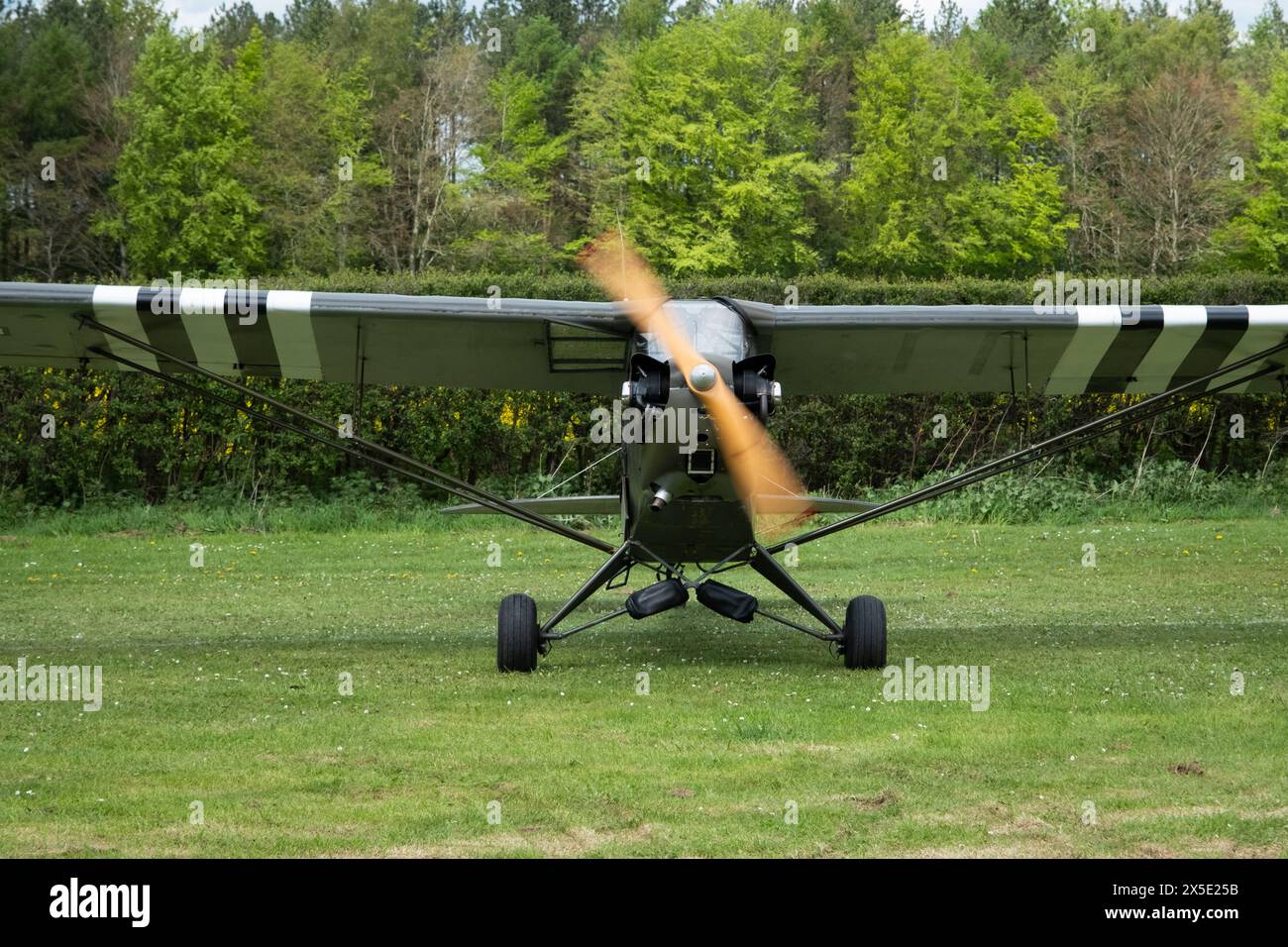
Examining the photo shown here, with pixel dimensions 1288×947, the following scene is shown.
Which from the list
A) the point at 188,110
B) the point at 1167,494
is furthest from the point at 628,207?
the point at 1167,494

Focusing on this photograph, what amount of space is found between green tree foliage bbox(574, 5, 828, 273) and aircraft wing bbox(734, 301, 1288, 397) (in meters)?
26.0

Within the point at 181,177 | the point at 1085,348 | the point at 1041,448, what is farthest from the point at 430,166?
the point at 1041,448

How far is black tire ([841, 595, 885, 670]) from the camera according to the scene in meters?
9.38

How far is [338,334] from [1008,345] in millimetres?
5071

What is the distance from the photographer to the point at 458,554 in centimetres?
1686

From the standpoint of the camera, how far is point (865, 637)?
30.8 ft

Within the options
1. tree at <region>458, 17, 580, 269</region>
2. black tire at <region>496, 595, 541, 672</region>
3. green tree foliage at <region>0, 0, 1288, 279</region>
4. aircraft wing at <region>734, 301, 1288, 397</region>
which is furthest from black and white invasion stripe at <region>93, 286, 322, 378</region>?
tree at <region>458, 17, 580, 269</region>

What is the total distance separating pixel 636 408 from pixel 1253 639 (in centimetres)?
521

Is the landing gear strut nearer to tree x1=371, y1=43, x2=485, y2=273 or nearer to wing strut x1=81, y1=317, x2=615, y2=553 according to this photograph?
wing strut x1=81, y1=317, x2=615, y2=553

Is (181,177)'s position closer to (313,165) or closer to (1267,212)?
(313,165)

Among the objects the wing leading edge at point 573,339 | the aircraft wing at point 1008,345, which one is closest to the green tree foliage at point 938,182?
the aircraft wing at point 1008,345

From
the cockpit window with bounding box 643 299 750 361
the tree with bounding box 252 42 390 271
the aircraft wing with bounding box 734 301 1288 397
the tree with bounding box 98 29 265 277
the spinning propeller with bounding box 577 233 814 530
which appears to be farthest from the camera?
the tree with bounding box 252 42 390 271

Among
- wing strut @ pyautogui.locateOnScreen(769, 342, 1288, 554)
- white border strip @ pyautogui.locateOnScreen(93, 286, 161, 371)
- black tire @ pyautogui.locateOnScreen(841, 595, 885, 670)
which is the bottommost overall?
black tire @ pyautogui.locateOnScreen(841, 595, 885, 670)

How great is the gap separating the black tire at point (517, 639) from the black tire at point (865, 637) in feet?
6.99
